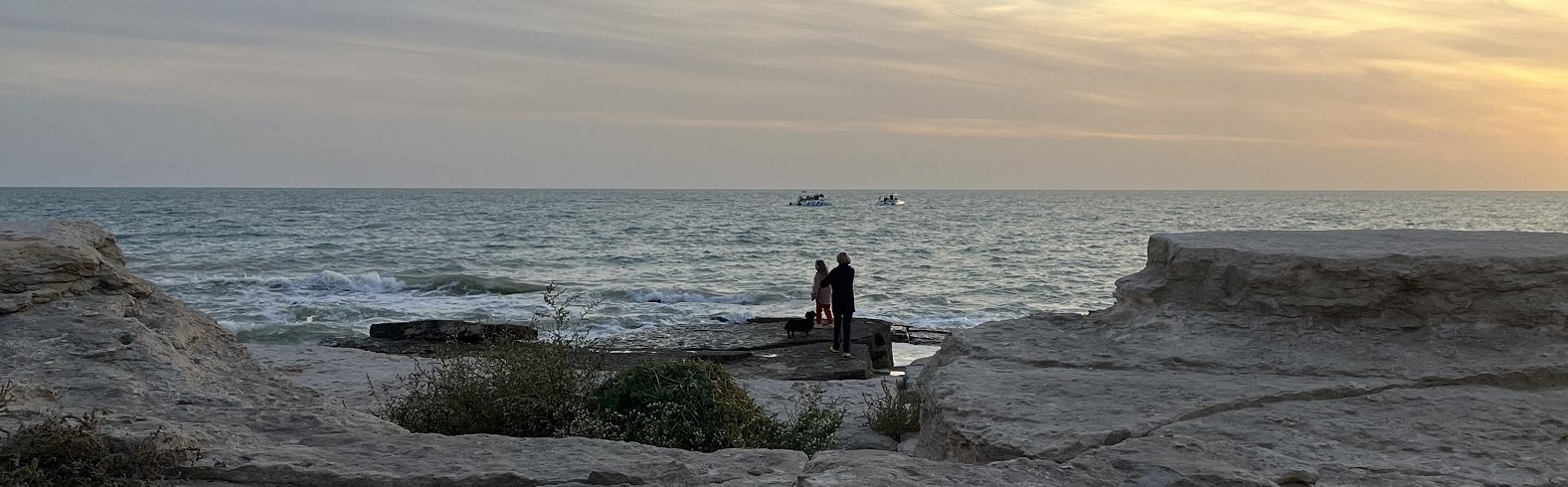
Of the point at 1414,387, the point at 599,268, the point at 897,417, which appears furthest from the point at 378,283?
the point at 1414,387

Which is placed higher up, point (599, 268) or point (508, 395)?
point (508, 395)

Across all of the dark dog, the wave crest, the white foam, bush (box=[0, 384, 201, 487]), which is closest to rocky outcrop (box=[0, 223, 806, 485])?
bush (box=[0, 384, 201, 487])

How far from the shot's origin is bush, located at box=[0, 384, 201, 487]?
4.00m

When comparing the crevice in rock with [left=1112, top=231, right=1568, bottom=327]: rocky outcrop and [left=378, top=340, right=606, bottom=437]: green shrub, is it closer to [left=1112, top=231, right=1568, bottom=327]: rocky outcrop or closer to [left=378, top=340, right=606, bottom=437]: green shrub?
[left=1112, top=231, right=1568, bottom=327]: rocky outcrop

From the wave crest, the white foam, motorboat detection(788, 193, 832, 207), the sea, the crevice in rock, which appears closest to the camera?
the crevice in rock

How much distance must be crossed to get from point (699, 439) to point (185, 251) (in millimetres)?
40496

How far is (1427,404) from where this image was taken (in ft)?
16.3

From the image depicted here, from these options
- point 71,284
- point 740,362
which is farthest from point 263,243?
point 71,284

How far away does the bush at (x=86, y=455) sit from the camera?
13.1ft

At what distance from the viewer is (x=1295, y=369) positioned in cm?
559

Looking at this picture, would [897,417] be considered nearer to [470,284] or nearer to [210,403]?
[210,403]

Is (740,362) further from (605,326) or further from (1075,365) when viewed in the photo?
(1075,365)

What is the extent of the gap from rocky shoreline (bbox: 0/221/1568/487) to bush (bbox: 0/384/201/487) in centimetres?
14

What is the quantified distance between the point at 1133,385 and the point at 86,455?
4522 millimetres
